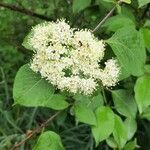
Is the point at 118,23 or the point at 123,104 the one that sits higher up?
the point at 118,23

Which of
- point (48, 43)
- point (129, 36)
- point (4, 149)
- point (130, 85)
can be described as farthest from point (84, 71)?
point (4, 149)

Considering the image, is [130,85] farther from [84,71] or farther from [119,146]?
[84,71]

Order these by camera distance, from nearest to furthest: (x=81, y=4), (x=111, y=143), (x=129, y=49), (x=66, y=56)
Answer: (x=66, y=56)
(x=129, y=49)
(x=111, y=143)
(x=81, y=4)

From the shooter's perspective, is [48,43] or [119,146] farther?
[119,146]

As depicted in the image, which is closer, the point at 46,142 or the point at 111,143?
the point at 46,142

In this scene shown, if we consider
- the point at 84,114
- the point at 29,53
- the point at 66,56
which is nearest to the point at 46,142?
the point at 84,114

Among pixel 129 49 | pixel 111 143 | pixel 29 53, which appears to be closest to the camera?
pixel 129 49

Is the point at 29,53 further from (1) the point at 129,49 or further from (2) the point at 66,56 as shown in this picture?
(2) the point at 66,56
